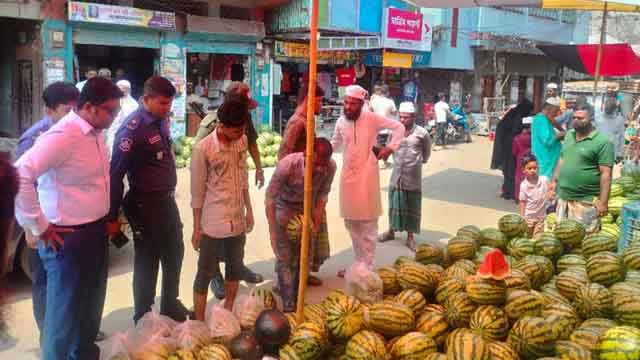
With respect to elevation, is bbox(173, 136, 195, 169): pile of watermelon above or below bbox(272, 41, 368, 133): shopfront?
below

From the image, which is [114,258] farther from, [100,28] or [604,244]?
[100,28]

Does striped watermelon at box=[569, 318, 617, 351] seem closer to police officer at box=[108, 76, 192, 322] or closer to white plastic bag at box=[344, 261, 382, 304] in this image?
white plastic bag at box=[344, 261, 382, 304]

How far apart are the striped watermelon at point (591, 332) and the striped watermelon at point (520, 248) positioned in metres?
1.18

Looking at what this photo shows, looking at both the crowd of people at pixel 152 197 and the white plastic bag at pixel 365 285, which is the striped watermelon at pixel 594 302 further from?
the crowd of people at pixel 152 197

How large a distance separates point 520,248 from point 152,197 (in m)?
2.69

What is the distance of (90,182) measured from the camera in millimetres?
3479

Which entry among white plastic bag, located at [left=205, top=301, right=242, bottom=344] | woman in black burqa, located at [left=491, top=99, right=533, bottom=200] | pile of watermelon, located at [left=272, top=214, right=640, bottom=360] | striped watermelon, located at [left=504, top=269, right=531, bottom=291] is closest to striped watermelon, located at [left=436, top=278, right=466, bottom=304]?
pile of watermelon, located at [left=272, top=214, right=640, bottom=360]

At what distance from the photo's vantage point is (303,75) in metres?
18.3

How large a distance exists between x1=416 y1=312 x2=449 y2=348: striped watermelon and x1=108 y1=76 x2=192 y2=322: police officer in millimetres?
1810

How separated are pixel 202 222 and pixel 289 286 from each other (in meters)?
1.06

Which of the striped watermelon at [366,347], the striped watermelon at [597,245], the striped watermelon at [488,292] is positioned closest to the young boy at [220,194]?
the striped watermelon at [366,347]

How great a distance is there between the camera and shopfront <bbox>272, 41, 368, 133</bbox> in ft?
52.1

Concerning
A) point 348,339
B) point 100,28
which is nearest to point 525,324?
point 348,339

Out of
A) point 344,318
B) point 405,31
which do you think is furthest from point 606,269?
point 405,31
